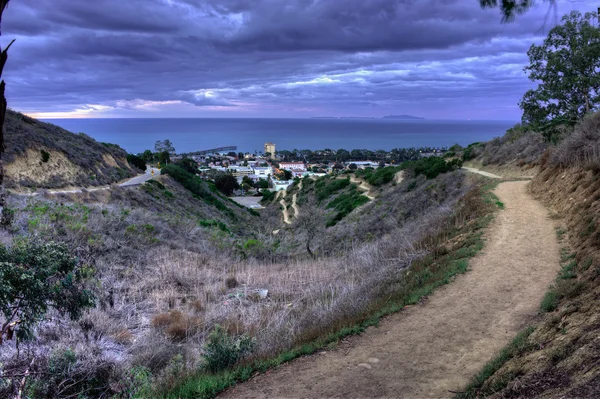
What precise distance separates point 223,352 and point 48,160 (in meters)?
25.5

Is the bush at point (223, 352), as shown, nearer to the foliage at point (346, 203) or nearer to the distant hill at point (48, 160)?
the distant hill at point (48, 160)

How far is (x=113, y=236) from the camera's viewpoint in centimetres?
1283

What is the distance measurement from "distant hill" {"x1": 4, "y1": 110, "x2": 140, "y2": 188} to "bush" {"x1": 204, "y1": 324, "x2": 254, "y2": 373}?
20.8m

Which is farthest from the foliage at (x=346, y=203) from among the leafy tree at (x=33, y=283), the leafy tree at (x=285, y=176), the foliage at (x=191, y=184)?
the leafy tree at (x=285, y=176)

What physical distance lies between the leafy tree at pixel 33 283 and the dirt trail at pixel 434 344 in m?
2.20

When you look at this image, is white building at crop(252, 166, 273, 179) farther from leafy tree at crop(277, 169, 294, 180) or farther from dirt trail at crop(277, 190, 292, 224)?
dirt trail at crop(277, 190, 292, 224)

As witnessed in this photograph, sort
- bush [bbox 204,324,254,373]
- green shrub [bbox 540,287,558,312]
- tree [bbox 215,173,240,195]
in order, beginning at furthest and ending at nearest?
tree [bbox 215,173,240,195] → green shrub [bbox 540,287,558,312] → bush [bbox 204,324,254,373]

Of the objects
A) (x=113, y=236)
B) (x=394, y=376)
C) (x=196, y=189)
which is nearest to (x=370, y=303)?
(x=394, y=376)

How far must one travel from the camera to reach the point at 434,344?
5223 mm

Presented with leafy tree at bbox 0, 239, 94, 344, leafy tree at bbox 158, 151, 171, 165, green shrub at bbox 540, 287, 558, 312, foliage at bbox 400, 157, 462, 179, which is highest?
leafy tree at bbox 158, 151, 171, 165

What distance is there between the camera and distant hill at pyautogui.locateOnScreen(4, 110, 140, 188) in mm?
22609

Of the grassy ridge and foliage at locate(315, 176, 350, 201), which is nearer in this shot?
the grassy ridge

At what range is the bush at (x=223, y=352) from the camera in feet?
17.6

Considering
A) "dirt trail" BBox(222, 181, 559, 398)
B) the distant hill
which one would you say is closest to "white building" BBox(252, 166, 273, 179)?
the distant hill
